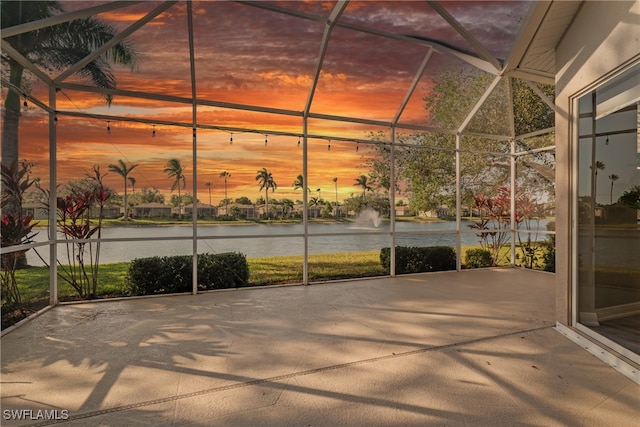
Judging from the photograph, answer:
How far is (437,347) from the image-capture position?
3.33 m

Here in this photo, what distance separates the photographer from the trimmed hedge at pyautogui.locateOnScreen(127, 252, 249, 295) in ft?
18.3

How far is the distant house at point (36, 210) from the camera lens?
14.6ft

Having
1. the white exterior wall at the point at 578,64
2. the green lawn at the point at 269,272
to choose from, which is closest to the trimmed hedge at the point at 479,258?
the green lawn at the point at 269,272

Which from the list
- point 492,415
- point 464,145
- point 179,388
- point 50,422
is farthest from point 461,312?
point 464,145

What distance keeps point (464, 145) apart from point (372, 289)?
5.01 m

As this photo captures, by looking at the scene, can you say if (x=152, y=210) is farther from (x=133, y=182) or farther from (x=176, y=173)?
(x=176, y=173)

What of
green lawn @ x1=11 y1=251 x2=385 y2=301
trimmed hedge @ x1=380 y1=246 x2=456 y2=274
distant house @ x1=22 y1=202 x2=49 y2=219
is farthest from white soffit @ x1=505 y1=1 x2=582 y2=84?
distant house @ x1=22 y1=202 x2=49 y2=219

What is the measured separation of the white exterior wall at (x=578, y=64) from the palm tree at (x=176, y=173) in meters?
6.28

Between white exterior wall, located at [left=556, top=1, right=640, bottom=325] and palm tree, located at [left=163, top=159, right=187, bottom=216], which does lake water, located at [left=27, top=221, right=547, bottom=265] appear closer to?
palm tree, located at [left=163, top=159, right=187, bottom=216]

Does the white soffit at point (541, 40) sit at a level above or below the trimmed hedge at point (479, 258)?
above

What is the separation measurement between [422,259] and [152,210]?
5797mm

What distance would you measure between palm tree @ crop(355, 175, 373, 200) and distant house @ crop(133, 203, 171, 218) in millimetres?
5620

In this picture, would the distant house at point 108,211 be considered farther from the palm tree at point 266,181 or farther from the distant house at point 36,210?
the palm tree at point 266,181

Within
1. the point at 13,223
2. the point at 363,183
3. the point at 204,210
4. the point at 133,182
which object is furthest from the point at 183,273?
the point at 363,183
